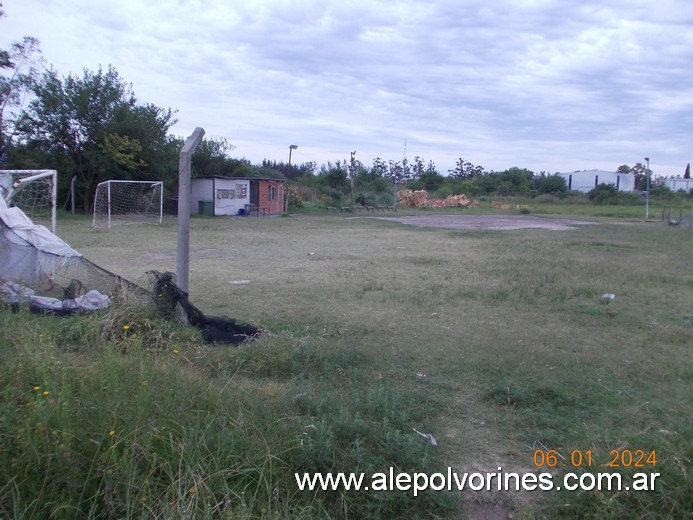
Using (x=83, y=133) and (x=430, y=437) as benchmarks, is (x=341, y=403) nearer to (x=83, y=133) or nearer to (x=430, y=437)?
(x=430, y=437)

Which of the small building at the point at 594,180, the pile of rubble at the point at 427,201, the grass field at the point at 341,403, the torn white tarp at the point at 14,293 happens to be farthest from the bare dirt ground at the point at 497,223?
the small building at the point at 594,180

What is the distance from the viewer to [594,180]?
8575cm

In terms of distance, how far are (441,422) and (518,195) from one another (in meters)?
74.9

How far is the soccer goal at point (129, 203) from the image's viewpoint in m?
30.0

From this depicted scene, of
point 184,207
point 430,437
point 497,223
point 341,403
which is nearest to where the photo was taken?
point 430,437

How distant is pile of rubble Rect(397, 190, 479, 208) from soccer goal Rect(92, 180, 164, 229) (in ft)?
117

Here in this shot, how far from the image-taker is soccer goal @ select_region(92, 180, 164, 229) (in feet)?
98.3

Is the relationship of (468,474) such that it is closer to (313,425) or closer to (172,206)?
(313,425)

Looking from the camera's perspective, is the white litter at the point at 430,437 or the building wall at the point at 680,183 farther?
the building wall at the point at 680,183

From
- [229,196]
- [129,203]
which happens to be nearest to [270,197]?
[229,196]

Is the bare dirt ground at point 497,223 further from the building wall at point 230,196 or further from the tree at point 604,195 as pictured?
the tree at point 604,195
